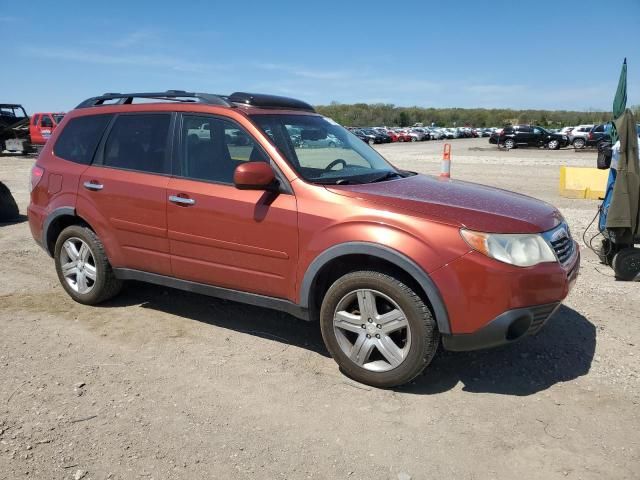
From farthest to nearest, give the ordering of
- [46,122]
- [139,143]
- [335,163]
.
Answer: [46,122] < [139,143] < [335,163]

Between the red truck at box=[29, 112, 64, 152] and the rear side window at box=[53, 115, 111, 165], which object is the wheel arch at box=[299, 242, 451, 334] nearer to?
the rear side window at box=[53, 115, 111, 165]

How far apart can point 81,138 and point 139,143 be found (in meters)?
0.81

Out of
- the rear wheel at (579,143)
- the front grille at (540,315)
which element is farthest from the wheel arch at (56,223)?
the rear wheel at (579,143)

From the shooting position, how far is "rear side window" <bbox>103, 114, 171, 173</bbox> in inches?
178

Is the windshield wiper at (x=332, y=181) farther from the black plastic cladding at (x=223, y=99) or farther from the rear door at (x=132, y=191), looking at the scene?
the rear door at (x=132, y=191)

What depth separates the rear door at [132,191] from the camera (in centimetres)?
443

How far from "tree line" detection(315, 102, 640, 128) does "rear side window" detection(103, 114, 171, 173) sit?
90674 millimetres

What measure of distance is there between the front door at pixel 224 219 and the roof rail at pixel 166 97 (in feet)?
0.54

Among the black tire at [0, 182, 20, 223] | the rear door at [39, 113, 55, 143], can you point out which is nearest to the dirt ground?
the black tire at [0, 182, 20, 223]

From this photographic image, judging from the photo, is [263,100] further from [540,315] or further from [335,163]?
[540,315]

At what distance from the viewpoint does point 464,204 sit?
359cm

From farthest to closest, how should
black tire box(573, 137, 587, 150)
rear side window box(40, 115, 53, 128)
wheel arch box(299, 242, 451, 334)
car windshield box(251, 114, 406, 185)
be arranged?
black tire box(573, 137, 587, 150) < rear side window box(40, 115, 53, 128) < car windshield box(251, 114, 406, 185) < wheel arch box(299, 242, 451, 334)

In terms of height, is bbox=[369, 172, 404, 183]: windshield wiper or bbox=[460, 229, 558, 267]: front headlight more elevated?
bbox=[369, 172, 404, 183]: windshield wiper

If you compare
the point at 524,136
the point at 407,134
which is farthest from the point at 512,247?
the point at 407,134
